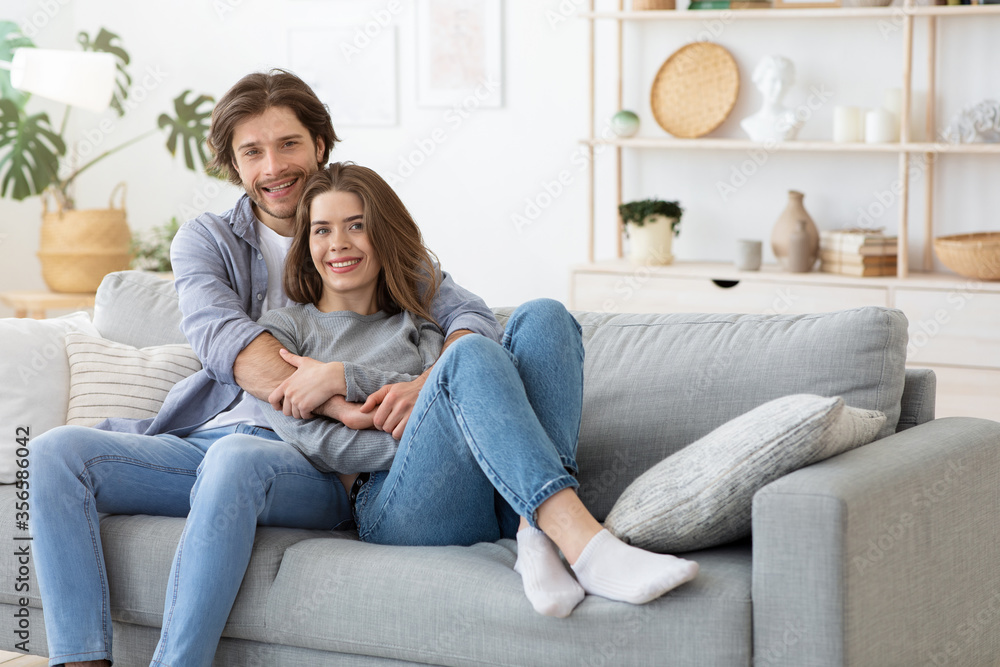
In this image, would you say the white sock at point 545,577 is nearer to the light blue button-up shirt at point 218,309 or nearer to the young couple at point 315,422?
the young couple at point 315,422

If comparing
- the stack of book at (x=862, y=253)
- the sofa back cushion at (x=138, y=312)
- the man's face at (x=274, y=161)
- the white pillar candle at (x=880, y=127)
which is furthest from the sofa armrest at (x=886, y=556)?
the white pillar candle at (x=880, y=127)

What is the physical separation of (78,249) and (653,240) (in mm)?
2150

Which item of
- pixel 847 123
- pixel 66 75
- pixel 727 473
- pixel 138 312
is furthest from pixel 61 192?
pixel 727 473

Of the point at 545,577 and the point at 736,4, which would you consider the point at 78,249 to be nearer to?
the point at 736,4

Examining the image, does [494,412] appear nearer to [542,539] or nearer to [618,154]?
[542,539]

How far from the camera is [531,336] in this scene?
A: 1.77 m

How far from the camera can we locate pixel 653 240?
3.95 m

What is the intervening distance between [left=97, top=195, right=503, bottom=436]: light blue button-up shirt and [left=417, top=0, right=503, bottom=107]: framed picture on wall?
7.76 feet

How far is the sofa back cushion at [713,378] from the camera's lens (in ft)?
6.17

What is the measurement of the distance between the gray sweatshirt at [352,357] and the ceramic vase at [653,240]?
6.59 ft

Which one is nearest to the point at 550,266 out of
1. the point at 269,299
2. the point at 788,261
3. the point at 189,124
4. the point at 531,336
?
the point at 788,261

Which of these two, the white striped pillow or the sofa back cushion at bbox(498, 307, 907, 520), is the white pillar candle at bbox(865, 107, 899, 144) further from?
the white striped pillow

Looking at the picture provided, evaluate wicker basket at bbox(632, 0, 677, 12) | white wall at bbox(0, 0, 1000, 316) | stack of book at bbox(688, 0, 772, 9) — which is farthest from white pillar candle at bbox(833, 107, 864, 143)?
wicker basket at bbox(632, 0, 677, 12)

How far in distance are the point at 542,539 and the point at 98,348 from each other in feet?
3.79
